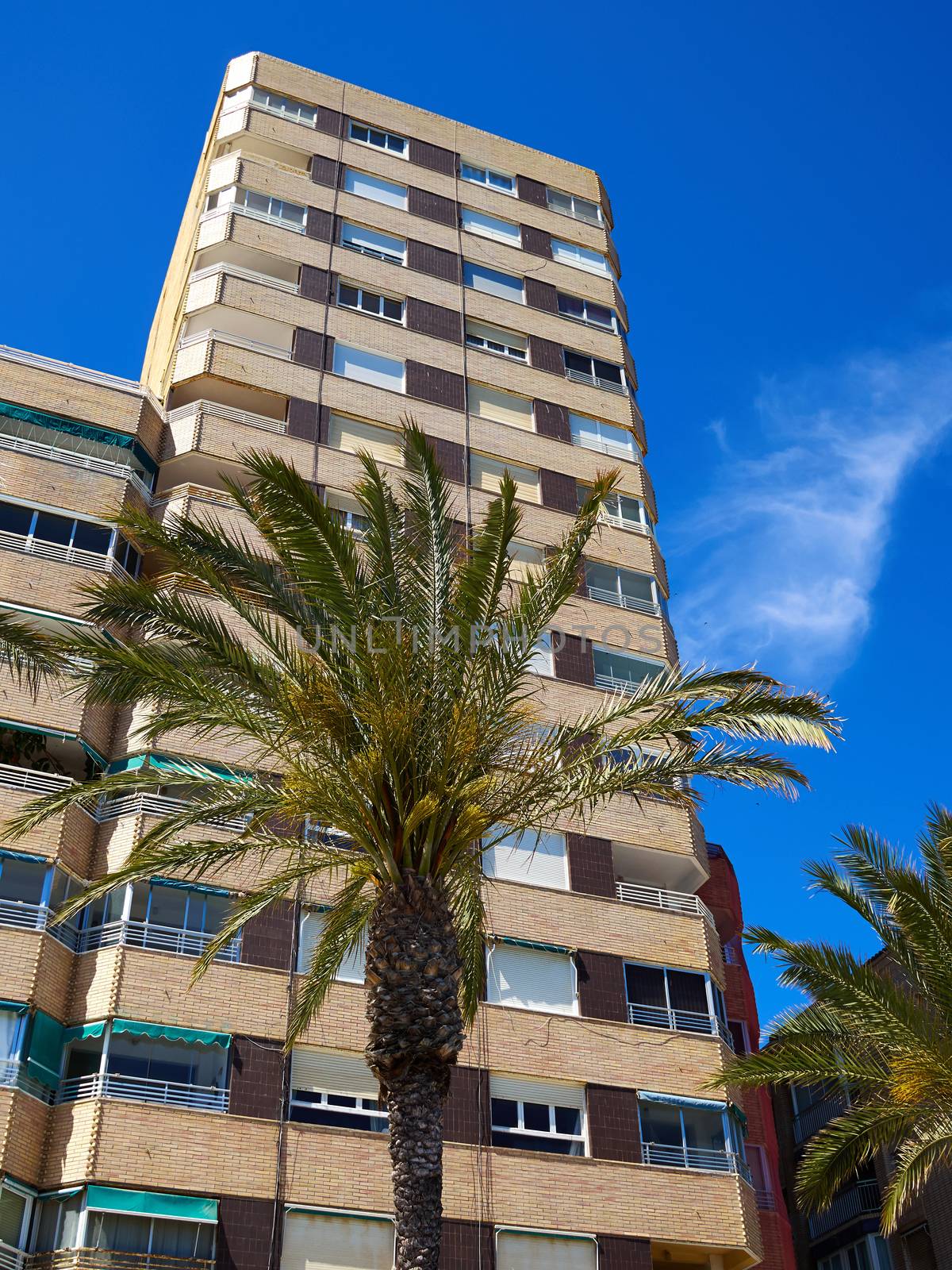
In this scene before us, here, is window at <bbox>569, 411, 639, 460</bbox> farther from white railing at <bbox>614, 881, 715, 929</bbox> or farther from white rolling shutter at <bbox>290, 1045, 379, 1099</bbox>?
white rolling shutter at <bbox>290, 1045, 379, 1099</bbox>

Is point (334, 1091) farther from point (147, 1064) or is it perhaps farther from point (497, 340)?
point (497, 340)

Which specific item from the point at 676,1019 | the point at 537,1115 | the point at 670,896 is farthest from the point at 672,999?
the point at 537,1115

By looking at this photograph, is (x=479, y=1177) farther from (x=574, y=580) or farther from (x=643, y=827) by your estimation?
(x=574, y=580)

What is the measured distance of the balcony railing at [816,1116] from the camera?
37938 millimetres

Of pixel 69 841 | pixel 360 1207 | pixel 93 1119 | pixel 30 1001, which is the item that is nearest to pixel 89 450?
pixel 69 841

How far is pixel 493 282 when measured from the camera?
40.4m

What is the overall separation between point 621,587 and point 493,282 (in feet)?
35.3

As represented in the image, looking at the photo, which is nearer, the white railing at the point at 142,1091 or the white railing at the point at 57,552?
the white railing at the point at 142,1091

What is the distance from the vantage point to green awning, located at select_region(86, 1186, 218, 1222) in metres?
21.2

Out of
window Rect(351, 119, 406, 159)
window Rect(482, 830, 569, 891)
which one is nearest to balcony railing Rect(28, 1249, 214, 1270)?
window Rect(482, 830, 569, 891)

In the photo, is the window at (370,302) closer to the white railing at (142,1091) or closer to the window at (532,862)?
the window at (532,862)

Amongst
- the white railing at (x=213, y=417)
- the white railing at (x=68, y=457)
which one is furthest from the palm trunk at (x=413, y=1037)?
the white railing at (x=213, y=417)

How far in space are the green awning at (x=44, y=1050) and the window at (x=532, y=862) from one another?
29.5 ft

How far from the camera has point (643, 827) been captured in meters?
30.5
